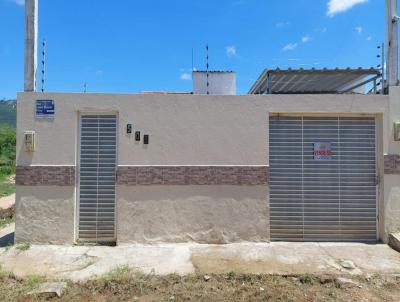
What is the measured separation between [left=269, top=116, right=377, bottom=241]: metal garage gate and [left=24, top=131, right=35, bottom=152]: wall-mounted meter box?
473 cm

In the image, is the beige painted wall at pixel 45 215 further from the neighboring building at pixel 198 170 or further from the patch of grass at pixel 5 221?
the patch of grass at pixel 5 221

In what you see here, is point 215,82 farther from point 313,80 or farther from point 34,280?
point 34,280

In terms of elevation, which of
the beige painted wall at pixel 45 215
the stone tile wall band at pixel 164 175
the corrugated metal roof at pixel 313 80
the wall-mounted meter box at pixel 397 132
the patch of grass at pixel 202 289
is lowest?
the patch of grass at pixel 202 289

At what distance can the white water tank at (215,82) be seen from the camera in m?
9.86

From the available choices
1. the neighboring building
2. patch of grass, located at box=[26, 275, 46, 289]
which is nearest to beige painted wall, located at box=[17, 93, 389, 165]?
the neighboring building

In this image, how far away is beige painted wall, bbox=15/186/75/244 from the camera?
652 cm

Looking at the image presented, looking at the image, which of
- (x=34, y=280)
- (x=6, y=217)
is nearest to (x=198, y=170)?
(x=34, y=280)

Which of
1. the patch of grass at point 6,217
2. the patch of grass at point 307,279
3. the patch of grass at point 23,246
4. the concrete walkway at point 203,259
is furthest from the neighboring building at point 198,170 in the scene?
the patch of grass at point 6,217

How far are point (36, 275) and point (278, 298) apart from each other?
11.8ft

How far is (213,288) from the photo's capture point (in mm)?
4719

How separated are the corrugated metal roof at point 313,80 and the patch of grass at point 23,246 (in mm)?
5744

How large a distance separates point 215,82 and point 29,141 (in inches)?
214

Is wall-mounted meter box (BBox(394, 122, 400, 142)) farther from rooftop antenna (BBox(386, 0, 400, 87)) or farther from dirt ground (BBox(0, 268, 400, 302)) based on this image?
dirt ground (BBox(0, 268, 400, 302))

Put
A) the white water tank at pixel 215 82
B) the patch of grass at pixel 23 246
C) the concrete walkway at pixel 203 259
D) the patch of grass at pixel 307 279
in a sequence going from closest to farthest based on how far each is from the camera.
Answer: the patch of grass at pixel 307 279 < the concrete walkway at pixel 203 259 < the patch of grass at pixel 23 246 < the white water tank at pixel 215 82
